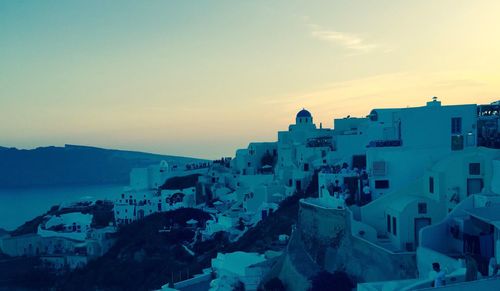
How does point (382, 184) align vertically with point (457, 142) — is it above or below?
below

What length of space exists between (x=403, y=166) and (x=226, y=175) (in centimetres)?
2025

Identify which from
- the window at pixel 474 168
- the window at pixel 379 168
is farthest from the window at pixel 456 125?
the window at pixel 474 168

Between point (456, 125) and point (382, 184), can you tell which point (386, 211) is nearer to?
point (382, 184)

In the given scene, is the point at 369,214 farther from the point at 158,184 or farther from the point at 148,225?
the point at 158,184

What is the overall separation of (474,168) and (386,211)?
2.09 m

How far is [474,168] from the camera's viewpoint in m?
12.0

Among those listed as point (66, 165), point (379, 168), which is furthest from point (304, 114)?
point (66, 165)

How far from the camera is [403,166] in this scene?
14.5 meters

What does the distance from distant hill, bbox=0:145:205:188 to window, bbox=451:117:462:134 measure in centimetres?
11481

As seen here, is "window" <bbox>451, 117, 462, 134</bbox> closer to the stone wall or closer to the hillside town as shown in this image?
the hillside town

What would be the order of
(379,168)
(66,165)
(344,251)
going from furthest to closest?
(66,165) → (379,168) → (344,251)

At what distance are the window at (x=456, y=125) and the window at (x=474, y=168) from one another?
9.12 feet

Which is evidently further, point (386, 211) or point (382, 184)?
point (382, 184)

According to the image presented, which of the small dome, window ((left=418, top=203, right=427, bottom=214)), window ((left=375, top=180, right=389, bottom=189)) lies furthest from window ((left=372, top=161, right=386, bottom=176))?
the small dome
